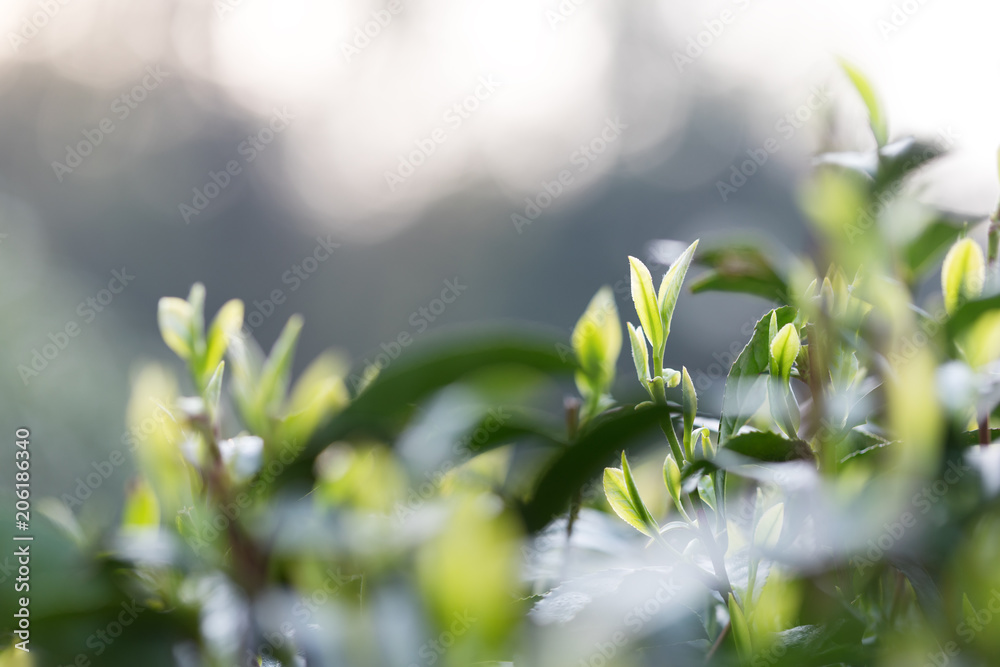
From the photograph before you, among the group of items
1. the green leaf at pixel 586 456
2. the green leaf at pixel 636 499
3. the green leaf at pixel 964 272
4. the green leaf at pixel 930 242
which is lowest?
the green leaf at pixel 636 499

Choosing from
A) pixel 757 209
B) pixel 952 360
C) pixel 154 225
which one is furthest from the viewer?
pixel 757 209

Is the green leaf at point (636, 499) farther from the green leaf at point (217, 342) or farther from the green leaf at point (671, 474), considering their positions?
the green leaf at point (217, 342)

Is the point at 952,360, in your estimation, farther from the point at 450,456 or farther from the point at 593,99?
the point at 593,99

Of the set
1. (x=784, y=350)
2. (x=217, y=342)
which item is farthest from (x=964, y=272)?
(x=217, y=342)

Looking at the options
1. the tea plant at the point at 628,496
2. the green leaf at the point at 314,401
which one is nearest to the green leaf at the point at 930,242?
the tea plant at the point at 628,496

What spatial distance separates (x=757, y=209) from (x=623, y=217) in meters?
2.03

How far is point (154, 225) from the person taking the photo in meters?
8.17

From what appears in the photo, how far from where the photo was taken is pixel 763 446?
0.74 feet

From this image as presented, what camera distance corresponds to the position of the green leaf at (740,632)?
212 mm

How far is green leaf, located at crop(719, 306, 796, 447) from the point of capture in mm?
253

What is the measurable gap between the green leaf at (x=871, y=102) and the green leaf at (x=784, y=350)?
10cm

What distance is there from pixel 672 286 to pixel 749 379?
0.04 meters

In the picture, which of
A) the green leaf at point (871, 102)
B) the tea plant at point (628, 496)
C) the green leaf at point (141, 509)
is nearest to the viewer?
the tea plant at point (628, 496)

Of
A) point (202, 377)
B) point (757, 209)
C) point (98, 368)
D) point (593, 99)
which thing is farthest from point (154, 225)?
point (202, 377)
